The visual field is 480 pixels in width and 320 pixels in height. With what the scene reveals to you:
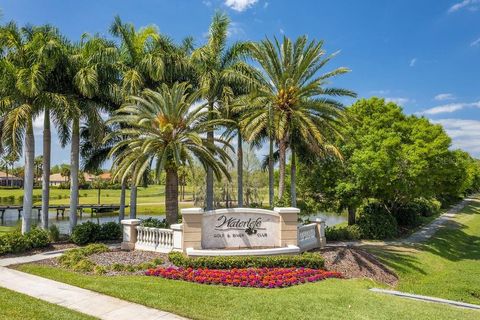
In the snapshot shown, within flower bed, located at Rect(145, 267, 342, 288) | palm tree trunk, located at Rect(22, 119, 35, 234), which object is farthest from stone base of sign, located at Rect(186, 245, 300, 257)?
palm tree trunk, located at Rect(22, 119, 35, 234)

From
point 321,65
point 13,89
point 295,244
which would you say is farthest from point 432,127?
point 13,89

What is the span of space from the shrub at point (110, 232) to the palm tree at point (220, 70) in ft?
17.8

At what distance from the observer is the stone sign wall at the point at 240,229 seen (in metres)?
15.7

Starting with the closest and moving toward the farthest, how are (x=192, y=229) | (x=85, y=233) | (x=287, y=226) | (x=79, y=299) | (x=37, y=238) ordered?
(x=79, y=299) < (x=192, y=229) < (x=287, y=226) < (x=37, y=238) < (x=85, y=233)

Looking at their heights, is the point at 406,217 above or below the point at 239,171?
below

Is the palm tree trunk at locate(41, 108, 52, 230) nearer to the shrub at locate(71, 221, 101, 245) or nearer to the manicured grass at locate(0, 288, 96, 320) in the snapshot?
the shrub at locate(71, 221, 101, 245)

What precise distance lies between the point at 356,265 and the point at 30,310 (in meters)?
12.9

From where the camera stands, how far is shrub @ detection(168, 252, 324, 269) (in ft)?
44.4

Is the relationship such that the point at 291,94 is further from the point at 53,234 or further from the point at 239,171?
the point at 53,234

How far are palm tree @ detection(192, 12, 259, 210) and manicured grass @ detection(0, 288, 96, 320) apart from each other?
1288 centimetres

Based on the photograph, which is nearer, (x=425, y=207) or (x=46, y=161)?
(x=46, y=161)

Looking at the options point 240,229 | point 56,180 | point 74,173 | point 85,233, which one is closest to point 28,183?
point 74,173

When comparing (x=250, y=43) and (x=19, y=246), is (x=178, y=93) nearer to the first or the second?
(x=250, y=43)

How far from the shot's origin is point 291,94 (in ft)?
66.9
